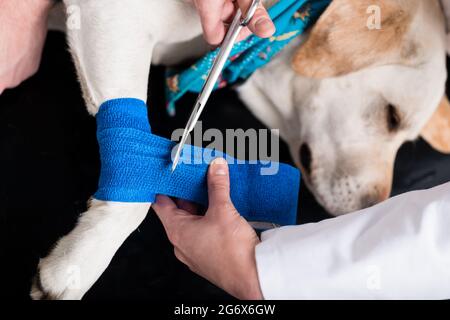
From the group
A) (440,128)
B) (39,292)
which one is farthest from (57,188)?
(440,128)

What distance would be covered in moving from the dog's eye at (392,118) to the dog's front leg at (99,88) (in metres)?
0.56

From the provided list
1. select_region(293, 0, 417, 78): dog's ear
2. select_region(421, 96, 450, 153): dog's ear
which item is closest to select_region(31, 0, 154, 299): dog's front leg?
select_region(293, 0, 417, 78): dog's ear

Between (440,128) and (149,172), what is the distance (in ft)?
2.70

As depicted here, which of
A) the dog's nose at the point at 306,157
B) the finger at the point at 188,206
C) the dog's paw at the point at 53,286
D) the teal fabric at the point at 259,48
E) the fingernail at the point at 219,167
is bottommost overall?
the dog's paw at the point at 53,286

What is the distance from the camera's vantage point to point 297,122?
3.74ft

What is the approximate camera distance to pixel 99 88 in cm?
81

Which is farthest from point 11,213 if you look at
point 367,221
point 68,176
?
point 367,221

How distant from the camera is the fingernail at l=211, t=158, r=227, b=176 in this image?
0.80m

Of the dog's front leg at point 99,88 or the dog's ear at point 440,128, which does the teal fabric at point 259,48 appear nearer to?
the dog's front leg at point 99,88

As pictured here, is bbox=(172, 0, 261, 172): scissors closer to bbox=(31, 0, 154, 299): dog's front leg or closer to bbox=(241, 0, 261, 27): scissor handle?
bbox=(241, 0, 261, 27): scissor handle

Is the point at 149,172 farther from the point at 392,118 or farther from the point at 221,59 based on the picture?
the point at 392,118

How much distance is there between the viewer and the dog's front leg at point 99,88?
0.79m

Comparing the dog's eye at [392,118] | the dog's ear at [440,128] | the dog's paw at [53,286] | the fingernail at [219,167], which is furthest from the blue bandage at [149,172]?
the dog's ear at [440,128]
